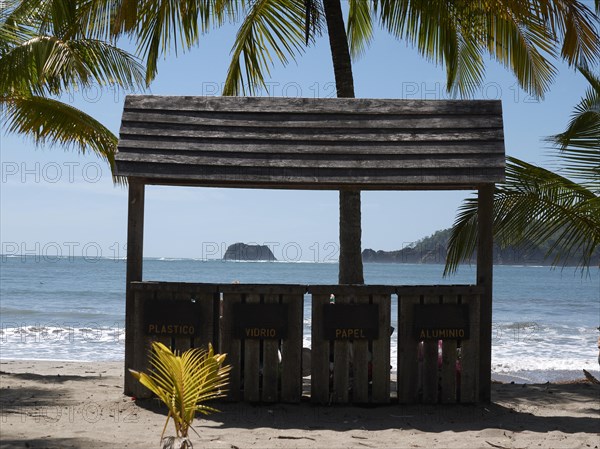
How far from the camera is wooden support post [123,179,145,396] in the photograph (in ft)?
27.6

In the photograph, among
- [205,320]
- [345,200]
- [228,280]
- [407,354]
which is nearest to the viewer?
[205,320]

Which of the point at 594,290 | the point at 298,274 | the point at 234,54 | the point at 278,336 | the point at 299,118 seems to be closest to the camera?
the point at 278,336

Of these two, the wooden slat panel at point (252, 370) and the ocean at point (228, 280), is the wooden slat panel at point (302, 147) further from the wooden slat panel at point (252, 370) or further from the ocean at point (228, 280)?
the ocean at point (228, 280)

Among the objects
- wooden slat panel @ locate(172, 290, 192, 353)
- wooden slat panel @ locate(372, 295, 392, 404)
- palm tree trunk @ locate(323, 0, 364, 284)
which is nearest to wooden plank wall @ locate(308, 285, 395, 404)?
wooden slat panel @ locate(372, 295, 392, 404)

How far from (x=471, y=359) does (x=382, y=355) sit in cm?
94

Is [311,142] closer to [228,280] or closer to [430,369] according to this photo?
[430,369]

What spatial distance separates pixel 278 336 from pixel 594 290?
59.6 meters

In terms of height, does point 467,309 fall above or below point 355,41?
below

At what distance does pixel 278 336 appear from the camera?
26.9 feet

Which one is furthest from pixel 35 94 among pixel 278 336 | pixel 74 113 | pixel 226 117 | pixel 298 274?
pixel 298 274

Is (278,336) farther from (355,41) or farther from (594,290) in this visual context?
(594,290)

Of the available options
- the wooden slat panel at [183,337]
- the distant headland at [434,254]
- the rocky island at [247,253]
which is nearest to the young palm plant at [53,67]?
the wooden slat panel at [183,337]

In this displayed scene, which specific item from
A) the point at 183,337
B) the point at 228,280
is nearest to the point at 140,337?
the point at 183,337

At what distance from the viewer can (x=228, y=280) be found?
224 feet
